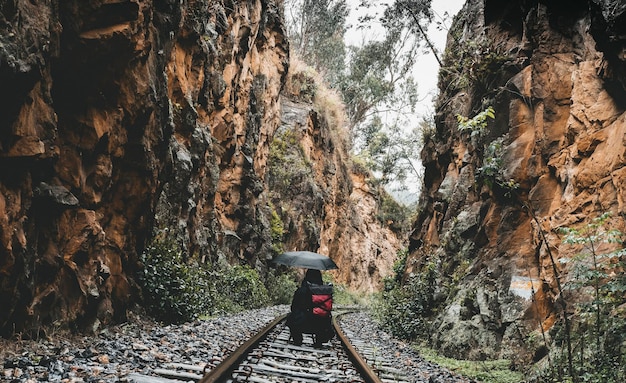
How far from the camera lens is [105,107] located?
818 centimetres

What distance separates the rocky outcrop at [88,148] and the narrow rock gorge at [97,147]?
2 centimetres

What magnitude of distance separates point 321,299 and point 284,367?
8.85ft

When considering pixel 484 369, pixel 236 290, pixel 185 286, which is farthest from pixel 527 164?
pixel 236 290

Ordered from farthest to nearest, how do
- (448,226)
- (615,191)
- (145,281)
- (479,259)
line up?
1. (448,226)
2. (479,259)
3. (145,281)
4. (615,191)

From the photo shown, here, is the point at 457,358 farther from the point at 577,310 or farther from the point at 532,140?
the point at 532,140

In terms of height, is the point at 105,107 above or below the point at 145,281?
above

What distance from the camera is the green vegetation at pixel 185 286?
33.2 feet

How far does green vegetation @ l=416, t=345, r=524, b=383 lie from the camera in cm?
691

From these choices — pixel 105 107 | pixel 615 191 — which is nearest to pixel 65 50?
pixel 105 107

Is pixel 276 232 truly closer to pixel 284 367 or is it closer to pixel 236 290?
pixel 236 290

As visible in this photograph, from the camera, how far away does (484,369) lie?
7617mm

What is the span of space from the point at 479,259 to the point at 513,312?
2309 mm

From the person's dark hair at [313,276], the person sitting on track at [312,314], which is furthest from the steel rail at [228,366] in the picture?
the person's dark hair at [313,276]

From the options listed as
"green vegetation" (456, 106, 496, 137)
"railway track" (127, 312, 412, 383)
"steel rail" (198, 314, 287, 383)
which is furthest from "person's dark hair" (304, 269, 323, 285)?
"green vegetation" (456, 106, 496, 137)
